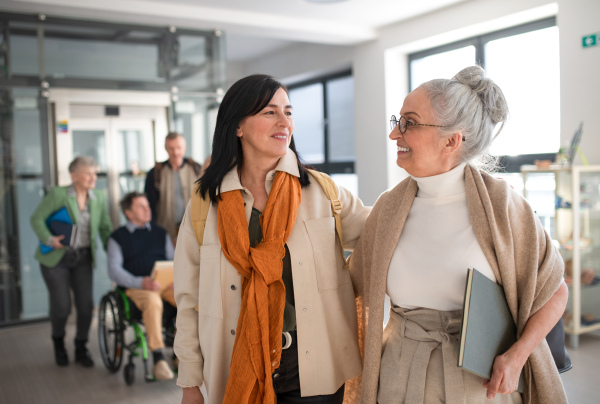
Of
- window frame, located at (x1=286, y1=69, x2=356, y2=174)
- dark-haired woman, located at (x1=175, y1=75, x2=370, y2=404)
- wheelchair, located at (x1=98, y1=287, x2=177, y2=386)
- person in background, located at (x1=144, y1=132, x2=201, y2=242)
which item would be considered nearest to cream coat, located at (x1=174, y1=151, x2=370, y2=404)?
dark-haired woman, located at (x1=175, y1=75, x2=370, y2=404)

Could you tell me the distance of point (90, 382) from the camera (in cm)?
391

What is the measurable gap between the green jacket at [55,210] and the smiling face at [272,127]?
10.9 ft

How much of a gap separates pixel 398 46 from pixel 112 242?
15.1 ft

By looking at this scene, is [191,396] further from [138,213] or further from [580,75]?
[580,75]

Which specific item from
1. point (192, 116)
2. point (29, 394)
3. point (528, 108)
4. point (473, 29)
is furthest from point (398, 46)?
point (29, 394)

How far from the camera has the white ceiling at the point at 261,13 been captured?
537 centimetres

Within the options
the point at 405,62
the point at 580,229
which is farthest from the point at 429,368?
the point at 405,62

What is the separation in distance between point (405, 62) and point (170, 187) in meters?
4.15

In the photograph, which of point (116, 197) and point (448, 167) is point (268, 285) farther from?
point (116, 197)

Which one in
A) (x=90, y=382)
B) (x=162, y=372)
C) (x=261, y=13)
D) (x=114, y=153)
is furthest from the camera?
(x=261, y=13)

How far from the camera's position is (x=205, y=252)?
161 cm

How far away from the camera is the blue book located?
439 cm

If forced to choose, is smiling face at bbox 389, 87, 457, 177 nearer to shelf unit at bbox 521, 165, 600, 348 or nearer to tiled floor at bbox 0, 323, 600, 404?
tiled floor at bbox 0, 323, 600, 404

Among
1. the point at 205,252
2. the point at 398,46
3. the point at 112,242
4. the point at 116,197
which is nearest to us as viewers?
the point at 205,252
